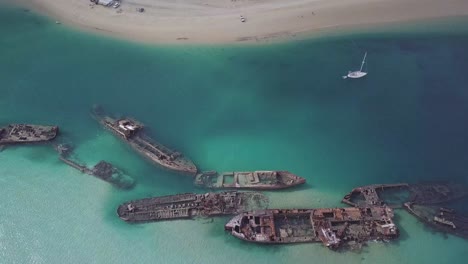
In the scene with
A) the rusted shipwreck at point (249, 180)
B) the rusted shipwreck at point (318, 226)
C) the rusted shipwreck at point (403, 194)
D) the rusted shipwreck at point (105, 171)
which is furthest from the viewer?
the rusted shipwreck at point (105, 171)


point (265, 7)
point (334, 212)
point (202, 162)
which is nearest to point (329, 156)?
point (334, 212)

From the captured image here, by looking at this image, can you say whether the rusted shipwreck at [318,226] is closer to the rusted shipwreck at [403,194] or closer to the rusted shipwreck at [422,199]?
the rusted shipwreck at [403,194]

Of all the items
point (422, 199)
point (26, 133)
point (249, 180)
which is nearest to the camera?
point (422, 199)

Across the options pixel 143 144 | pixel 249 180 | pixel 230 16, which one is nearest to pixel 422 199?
pixel 249 180

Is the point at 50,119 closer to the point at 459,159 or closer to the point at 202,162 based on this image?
the point at 202,162

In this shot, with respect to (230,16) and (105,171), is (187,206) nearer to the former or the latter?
(105,171)

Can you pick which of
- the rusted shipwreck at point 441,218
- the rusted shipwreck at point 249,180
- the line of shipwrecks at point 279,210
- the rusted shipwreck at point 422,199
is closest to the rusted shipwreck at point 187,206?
the line of shipwrecks at point 279,210
